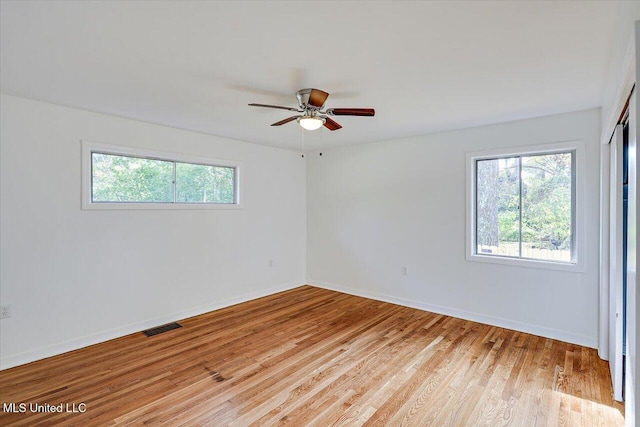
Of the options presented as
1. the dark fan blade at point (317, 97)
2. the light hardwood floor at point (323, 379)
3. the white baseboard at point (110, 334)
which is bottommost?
the light hardwood floor at point (323, 379)

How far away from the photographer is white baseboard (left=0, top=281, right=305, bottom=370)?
282 centimetres

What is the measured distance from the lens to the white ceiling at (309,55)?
5.33 ft

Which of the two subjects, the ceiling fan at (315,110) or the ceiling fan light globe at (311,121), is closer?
the ceiling fan at (315,110)

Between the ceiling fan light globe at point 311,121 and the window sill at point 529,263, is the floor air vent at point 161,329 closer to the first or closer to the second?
the ceiling fan light globe at point 311,121

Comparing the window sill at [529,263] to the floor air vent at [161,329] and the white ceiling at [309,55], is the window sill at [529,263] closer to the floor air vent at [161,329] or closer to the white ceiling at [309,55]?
the white ceiling at [309,55]

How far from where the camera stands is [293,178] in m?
5.55

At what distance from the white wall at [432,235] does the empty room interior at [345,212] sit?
28 millimetres

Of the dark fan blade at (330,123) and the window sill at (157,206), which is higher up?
the dark fan blade at (330,123)

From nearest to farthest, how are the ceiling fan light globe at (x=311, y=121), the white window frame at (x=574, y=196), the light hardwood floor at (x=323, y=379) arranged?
the light hardwood floor at (x=323, y=379) → the ceiling fan light globe at (x=311, y=121) → the white window frame at (x=574, y=196)

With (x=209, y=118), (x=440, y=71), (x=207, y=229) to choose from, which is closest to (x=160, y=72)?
(x=209, y=118)

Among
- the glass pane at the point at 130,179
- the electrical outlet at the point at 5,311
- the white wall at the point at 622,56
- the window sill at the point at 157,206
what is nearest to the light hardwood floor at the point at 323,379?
the electrical outlet at the point at 5,311

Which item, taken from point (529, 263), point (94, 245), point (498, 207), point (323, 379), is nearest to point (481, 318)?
point (529, 263)

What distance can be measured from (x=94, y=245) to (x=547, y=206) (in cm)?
494

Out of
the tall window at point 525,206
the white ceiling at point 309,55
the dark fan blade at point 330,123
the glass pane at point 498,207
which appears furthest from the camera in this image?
the glass pane at point 498,207
